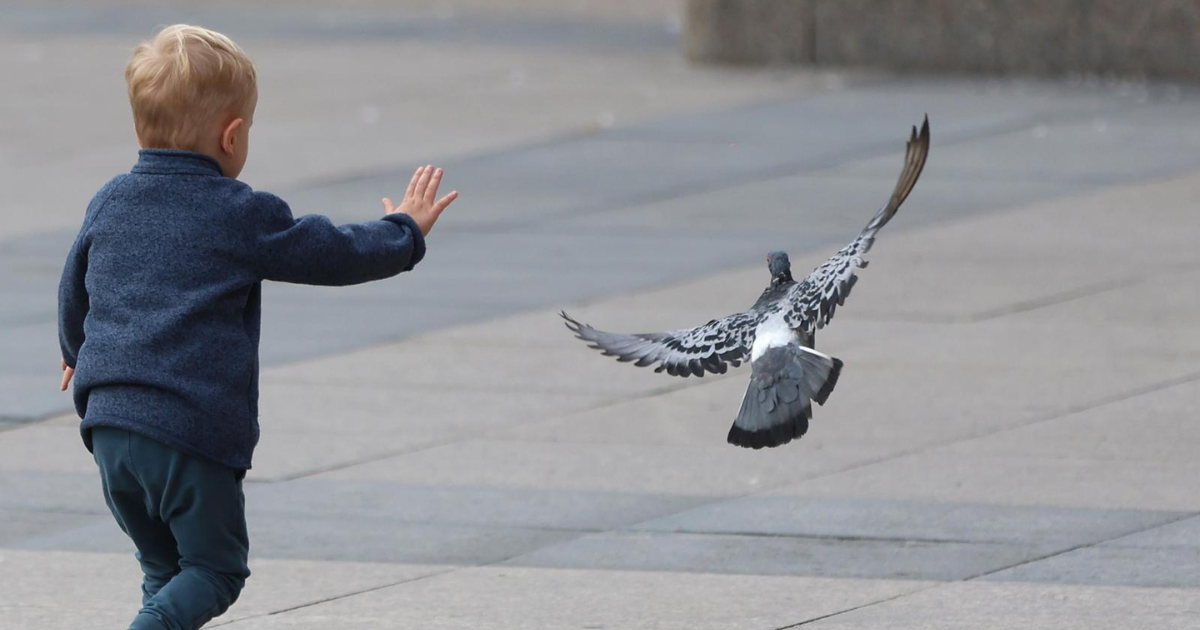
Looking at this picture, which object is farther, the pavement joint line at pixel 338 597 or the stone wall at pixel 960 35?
the stone wall at pixel 960 35

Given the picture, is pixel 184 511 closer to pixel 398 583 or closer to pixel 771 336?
pixel 771 336

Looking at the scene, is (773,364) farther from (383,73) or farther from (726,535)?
(383,73)

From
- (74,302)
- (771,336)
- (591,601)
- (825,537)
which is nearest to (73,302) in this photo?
(74,302)

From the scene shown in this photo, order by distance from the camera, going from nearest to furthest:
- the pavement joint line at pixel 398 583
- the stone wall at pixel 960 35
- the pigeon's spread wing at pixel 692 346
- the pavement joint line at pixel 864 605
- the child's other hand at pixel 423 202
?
the pigeon's spread wing at pixel 692 346, the child's other hand at pixel 423 202, the pavement joint line at pixel 864 605, the pavement joint line at pixel 398 583, the stone wall at pixel 960 35

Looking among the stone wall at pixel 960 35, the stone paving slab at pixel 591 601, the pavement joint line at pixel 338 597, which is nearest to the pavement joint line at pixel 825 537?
the stone paving slab at pixel 591 601

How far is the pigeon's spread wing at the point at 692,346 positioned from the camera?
410 cm

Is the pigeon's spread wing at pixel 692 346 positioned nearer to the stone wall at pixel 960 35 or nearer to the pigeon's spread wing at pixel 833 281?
the pigeon's spread wing at pixel 833 281

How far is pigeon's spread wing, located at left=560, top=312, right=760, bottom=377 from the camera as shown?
4.10 meters

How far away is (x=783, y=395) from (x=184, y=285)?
1.14 metres

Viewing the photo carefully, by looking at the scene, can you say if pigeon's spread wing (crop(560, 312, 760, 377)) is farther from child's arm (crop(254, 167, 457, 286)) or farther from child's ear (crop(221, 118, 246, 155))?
child's ear (crop(221, 118, 246, 155))

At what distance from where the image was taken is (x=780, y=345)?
397cm

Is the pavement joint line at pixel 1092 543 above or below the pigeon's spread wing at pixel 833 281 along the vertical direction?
below

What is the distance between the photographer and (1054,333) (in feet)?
27.6

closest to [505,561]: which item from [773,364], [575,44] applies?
[773,364]
